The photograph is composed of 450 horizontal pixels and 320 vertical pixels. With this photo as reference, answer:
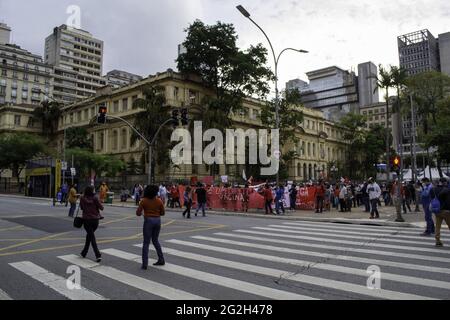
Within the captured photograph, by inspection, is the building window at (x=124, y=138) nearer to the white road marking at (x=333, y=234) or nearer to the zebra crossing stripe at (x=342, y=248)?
the white road marking at (x=333, y=234)

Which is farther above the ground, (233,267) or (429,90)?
(429,90)

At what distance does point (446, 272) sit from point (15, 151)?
60802 millimetres

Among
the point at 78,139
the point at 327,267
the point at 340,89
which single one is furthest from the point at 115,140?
the point at 340,89

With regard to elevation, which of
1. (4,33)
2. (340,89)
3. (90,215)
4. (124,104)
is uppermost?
(4,33)

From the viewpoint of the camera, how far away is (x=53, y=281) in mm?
6457

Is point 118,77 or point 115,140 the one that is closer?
point 115,140

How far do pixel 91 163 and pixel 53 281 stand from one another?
147 ft

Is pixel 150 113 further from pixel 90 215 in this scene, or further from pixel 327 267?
pixel 327 267

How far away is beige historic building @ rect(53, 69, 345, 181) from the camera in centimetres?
Answer: 5144

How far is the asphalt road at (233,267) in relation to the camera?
5.80 metres

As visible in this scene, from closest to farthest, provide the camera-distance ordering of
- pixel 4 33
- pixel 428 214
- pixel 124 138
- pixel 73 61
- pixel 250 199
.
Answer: pixel 428 214
pixel 250 199
pixel 124 138
pixel 4 33
pixel 73 61

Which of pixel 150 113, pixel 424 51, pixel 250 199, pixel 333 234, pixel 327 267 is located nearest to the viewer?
pixel 327 267

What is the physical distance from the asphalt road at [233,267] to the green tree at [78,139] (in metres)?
50.1

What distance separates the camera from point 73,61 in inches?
4451
